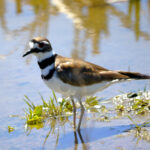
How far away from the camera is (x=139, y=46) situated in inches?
307

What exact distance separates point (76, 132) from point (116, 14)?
535 centimetres

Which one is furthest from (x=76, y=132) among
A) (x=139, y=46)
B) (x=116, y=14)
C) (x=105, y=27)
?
(x=116, y=14)

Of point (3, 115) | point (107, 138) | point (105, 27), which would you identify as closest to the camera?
point (107, 138)

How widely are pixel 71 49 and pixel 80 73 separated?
2.72 metres

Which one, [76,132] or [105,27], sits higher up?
[105,27]

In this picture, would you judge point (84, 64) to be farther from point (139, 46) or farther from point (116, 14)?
point (116, 14)

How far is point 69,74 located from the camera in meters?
4.97

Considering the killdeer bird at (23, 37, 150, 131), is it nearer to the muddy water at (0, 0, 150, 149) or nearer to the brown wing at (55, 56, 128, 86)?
the brown wing at (55, 56, 128, 86)

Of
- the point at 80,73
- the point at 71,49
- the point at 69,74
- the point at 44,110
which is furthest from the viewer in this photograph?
the point at 71,49

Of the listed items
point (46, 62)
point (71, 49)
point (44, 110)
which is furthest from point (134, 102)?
point (71, 49)

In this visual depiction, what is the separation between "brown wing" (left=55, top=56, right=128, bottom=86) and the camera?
4.96 meters

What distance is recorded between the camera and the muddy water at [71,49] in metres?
4.82

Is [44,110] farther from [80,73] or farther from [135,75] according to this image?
[135,75]

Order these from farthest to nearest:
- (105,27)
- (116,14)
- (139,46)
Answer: (116,14) → (105,27) → (139,46)
